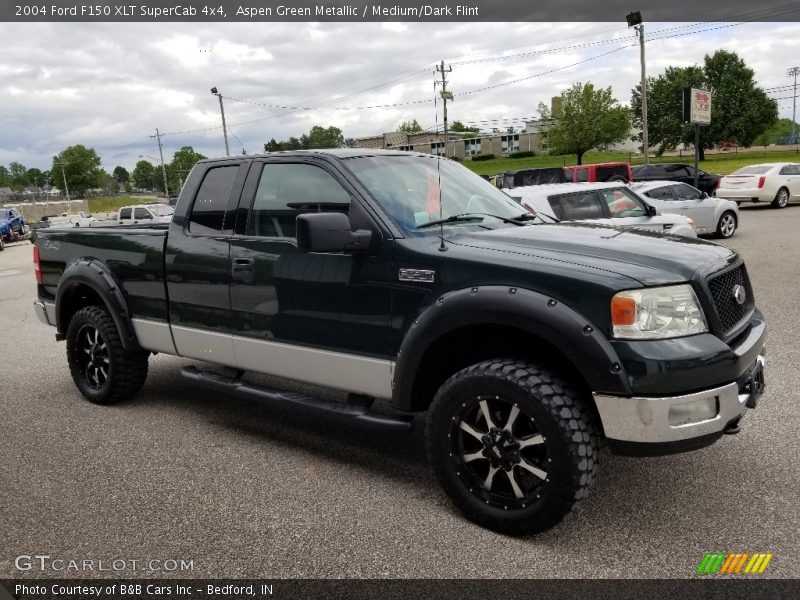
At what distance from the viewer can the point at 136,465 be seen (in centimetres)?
428

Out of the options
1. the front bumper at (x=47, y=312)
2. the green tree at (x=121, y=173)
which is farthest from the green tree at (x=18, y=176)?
the front bumper at (x=47, y=312)

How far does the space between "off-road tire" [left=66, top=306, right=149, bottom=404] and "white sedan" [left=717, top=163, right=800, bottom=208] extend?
22.7 m

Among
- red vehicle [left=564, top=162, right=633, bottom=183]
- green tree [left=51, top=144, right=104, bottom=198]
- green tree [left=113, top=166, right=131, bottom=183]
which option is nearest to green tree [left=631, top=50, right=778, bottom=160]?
red vehicle [left=564, top=162, right=633, bottom=183]

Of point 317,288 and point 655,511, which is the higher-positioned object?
point 317,288

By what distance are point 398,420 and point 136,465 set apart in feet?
5.87

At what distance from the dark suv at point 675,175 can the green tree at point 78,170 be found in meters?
123

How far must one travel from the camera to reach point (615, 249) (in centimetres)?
332

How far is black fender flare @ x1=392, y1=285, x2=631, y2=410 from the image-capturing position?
293 centimetres

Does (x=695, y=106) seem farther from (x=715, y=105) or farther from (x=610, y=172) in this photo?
(x=715, y=105)

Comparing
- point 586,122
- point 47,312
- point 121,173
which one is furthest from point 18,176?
point 47,312

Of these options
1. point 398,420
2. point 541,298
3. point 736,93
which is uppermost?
point 736,93

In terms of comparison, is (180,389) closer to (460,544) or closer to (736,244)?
(460,544)

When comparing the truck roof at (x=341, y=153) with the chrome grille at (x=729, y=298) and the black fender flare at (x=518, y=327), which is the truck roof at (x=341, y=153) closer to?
Result: the black fender flare at (x=518, y=327)

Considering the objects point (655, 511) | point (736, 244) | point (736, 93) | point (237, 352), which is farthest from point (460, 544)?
point (736, 93)
